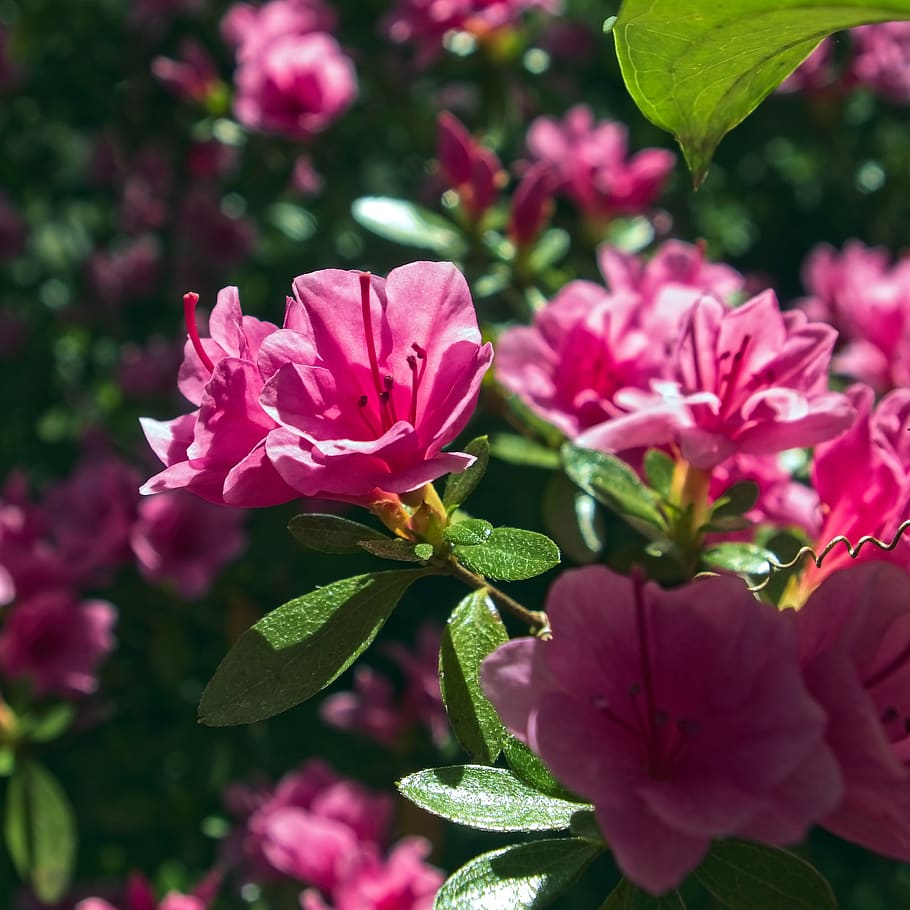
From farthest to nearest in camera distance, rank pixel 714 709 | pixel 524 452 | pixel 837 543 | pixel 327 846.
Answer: pixel 327 846
pixel 524 452
pixel 837 543
pixel 714 709

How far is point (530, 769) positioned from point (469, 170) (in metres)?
0.97

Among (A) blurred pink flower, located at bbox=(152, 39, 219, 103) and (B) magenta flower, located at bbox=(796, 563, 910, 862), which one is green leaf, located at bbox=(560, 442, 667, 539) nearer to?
(B) magenta flower, located at bbox=(796, 563, 910, 862)

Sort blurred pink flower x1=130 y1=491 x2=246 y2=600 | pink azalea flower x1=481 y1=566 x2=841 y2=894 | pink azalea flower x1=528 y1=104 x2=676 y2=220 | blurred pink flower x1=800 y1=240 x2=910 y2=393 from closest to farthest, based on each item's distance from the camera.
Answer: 1. pink azalea flower x1=481 y1=566 x2=841 y2=894
2. blurred pink flower x1=800 y1=240 x2=910 y2=393
3. blurred pink flower x1=130 y1=491 x2=246 y2=600
4. pink azalea flower x1=528 y1=104 x2=676 y2=220

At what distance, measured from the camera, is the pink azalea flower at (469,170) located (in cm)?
153

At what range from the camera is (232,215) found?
98.1 inches

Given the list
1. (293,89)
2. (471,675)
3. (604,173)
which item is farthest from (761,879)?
(293,89)

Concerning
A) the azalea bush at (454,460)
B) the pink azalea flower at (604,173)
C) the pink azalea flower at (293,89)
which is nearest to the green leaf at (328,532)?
the azalea bush at (454,460)

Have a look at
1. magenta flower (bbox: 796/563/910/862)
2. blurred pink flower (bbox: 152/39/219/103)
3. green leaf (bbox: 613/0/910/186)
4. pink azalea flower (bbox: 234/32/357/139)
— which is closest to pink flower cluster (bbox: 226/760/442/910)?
magenta flower (bbox: 796/563/910/862)

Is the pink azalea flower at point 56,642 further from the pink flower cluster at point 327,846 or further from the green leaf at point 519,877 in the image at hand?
the green leaf at point 519,877

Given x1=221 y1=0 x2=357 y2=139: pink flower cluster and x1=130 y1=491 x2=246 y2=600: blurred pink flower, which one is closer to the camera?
x1=130 y1=491 x2=246 y2=600: blurred pink flower

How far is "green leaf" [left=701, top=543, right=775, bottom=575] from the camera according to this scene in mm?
886

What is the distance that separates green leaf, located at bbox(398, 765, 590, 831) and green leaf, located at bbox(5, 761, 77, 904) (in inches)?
36.3

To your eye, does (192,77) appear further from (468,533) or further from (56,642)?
(468,533)

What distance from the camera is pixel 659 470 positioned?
0.94 m
